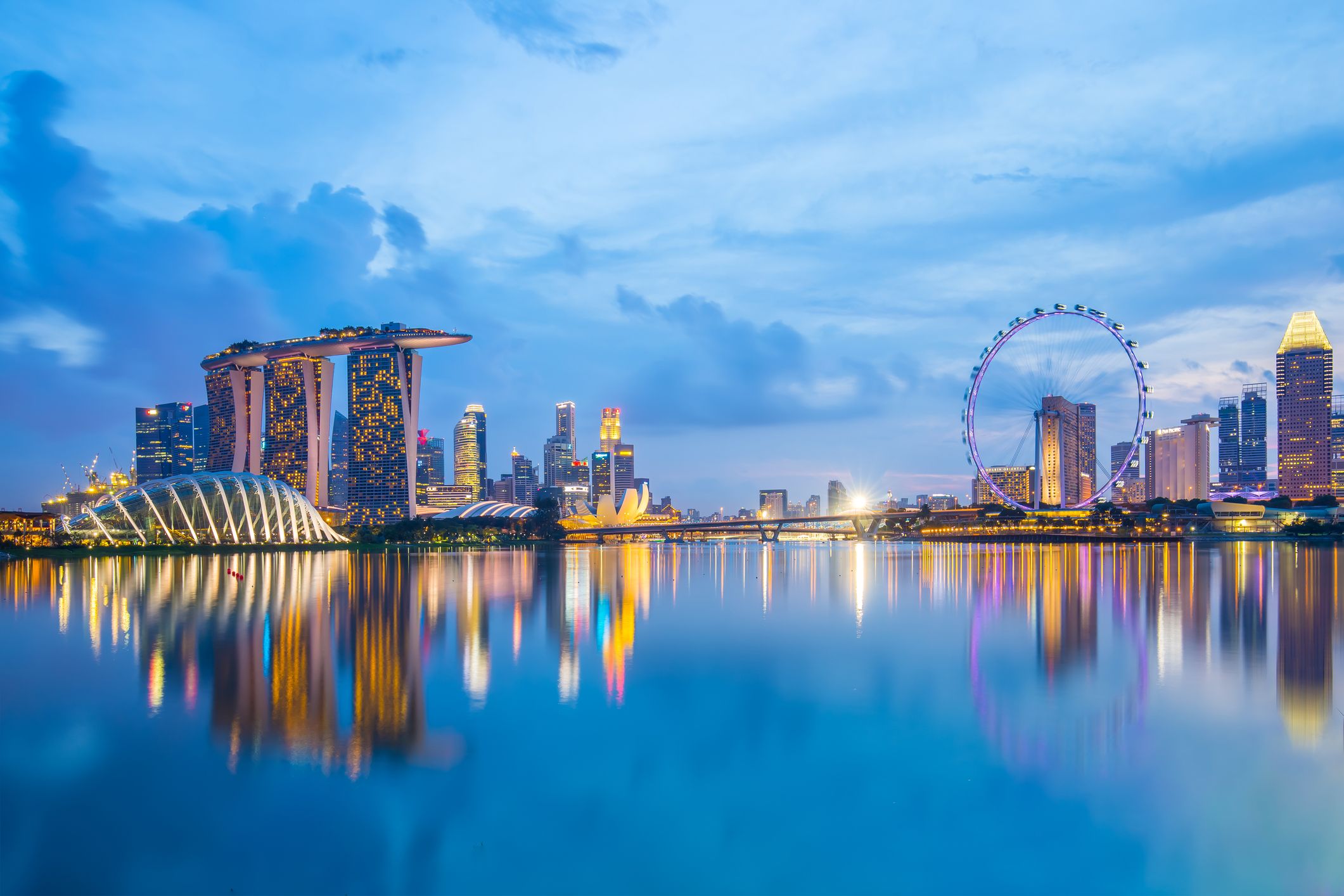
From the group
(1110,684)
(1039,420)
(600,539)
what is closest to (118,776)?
(1110,684)

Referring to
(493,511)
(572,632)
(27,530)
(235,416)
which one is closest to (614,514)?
(493,511)

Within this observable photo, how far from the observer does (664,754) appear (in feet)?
50.2

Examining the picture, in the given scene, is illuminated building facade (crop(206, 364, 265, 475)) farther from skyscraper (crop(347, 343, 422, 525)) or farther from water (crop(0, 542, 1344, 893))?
water (crop(0, 542, 1344, 893))

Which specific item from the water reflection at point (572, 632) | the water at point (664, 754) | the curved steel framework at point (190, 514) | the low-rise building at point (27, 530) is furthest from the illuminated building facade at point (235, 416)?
the water at point (664, 754)

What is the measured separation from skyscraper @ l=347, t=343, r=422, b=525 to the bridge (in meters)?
50.9

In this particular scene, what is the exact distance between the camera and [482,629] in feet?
99.6

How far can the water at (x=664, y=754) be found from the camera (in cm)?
1064

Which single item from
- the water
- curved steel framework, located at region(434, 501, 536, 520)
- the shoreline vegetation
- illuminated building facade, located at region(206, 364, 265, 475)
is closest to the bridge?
the shoreline vegetation

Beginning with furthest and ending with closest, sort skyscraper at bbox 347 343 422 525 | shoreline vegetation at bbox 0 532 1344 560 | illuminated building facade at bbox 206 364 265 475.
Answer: skyscraper at bbox 347 343 422 525, illuminated building facade at bbox 206 364 265 475, shoreline vegetation at bbox 0 532 1344 560

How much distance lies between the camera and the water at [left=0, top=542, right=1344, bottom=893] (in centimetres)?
1064

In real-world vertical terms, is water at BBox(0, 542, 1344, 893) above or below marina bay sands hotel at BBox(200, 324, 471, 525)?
below

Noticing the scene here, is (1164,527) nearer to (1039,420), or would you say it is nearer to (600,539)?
(1039,420)

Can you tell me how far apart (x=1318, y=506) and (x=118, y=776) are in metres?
201

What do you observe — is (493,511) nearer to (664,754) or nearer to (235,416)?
(235,416)
